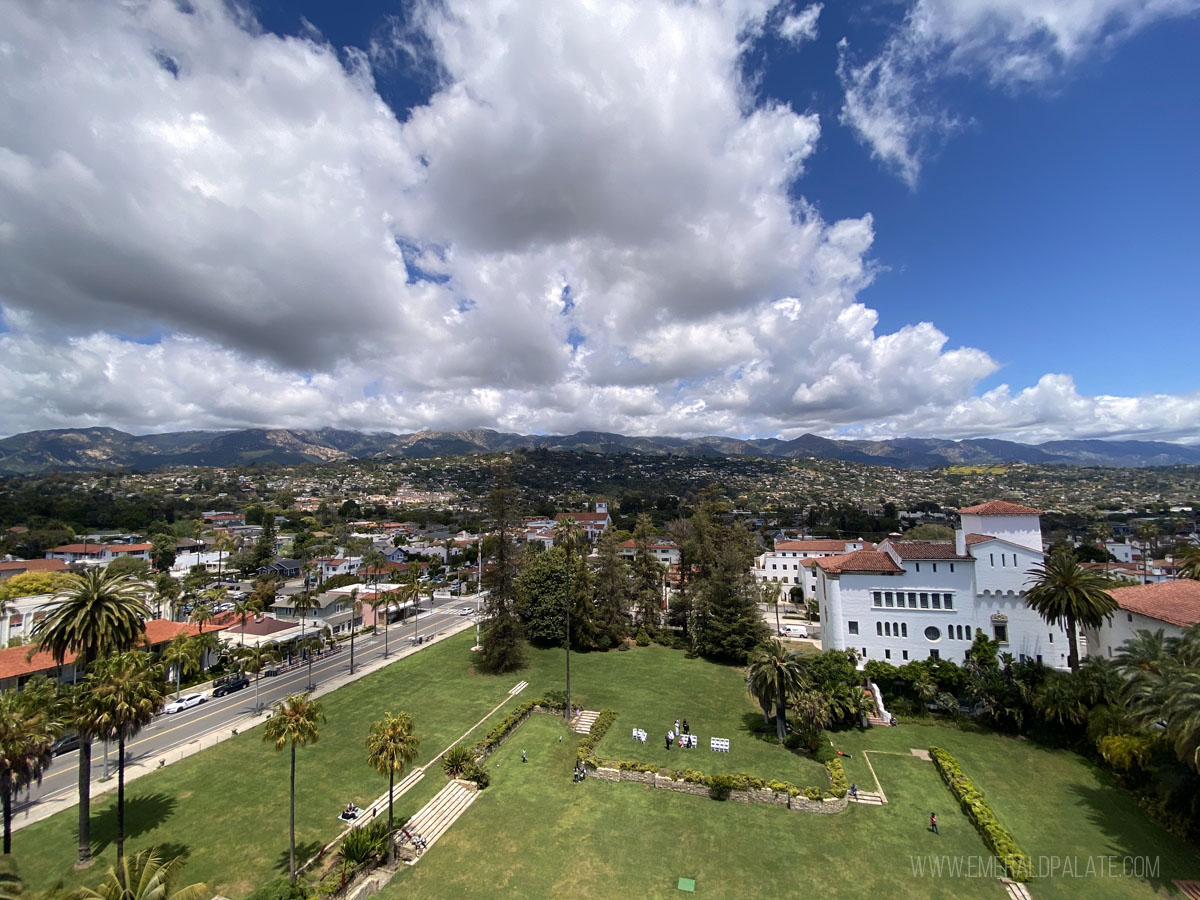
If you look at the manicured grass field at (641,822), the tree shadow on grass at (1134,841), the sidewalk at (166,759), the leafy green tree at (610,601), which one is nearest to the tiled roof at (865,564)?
the manicured grass field at (641,822)

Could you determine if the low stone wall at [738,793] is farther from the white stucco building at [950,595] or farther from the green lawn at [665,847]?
the white stucco building at [950,595]

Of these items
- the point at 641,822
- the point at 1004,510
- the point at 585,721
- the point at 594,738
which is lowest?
the point at 585,721

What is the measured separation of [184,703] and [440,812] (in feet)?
92.1

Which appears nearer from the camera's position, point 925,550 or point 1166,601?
point 1166,601

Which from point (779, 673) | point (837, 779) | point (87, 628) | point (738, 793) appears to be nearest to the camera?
point (87, 628)

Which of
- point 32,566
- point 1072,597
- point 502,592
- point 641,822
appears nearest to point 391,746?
point 641,822

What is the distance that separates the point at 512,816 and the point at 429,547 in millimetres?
111421

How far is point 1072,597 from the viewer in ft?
112

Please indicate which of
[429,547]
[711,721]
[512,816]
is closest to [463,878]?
[512,816]

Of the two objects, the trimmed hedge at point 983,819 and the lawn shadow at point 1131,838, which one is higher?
the trimmed hedge at point 983,819

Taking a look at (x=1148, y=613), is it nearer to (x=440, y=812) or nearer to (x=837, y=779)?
(x=837, y=779)

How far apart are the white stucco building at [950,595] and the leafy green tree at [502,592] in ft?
96.6

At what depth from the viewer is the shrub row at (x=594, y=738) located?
104 feet

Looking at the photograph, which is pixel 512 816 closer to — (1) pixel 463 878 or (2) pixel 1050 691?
(1) pixel 463 878
